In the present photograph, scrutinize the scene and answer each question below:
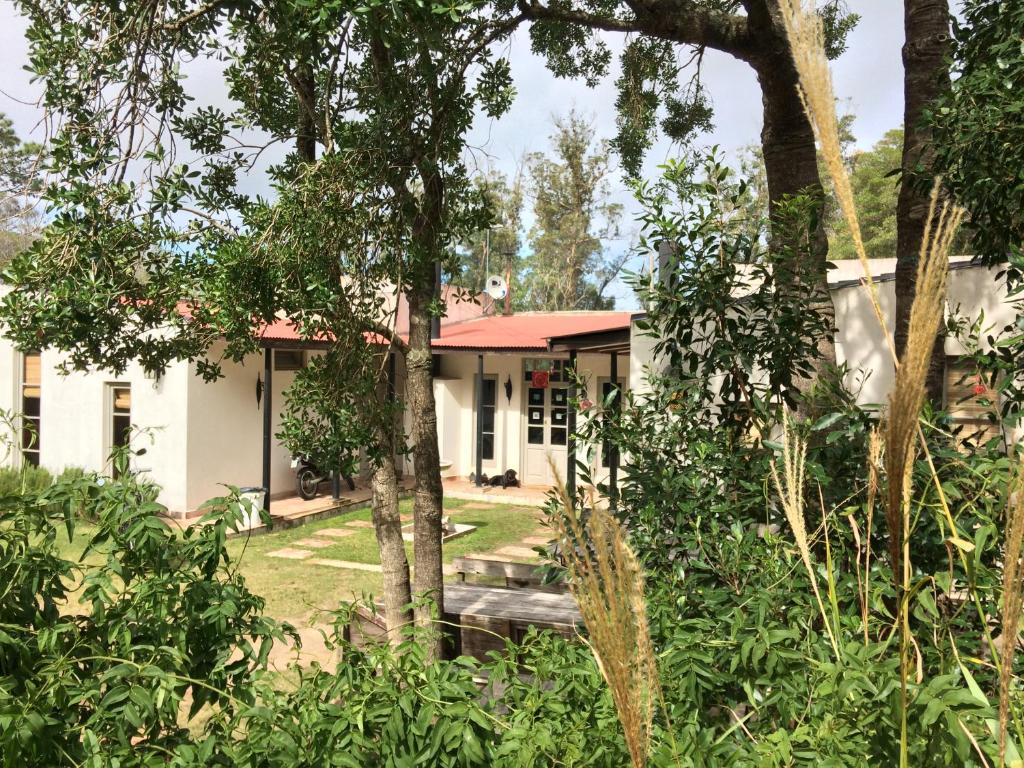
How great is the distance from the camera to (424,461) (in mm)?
5129

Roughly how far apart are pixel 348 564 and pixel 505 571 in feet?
9.39

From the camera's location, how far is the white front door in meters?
16.0

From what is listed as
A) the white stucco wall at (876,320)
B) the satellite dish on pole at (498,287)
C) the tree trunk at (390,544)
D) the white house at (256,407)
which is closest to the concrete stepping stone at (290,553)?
the white house at (256,407)

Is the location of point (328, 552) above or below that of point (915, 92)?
below

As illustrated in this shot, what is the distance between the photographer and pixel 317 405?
4570 millimetres

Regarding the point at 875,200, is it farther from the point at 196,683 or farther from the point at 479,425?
the point at 196,683

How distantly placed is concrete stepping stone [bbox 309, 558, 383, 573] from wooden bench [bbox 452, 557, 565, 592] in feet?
5.57

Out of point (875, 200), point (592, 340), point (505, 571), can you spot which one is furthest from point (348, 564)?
point (875, 200)

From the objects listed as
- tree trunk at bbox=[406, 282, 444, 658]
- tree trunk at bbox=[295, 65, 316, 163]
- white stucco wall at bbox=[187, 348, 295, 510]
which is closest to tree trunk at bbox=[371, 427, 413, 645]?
tree trunk at bbox=[406, 282, 444, 658]

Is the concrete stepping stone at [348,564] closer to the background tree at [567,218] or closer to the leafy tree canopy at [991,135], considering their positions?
the leafy tree canopy at [991,135]

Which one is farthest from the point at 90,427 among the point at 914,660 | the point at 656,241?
the point at 914,660

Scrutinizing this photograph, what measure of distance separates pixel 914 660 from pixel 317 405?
3.65 metres

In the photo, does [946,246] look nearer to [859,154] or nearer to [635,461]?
[635,461]

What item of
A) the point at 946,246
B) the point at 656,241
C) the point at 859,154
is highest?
the point at 859,154
